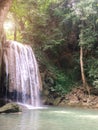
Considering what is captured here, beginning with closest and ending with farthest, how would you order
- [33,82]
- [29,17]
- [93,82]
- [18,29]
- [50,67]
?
[33,82]
[93,82]
[50,67]
[29,17]
[18,29]

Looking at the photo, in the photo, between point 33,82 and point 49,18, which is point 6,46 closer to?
point 33,82

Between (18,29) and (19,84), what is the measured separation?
33.1 feet

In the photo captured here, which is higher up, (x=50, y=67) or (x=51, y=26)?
(x=51, y=26)

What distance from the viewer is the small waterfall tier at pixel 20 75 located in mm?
19170

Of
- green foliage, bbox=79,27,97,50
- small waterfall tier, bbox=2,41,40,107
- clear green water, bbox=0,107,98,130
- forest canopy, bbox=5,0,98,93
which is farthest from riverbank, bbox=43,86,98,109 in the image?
clear green water, bbox=0,107,98,130

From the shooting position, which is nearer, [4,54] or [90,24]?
[4,54]

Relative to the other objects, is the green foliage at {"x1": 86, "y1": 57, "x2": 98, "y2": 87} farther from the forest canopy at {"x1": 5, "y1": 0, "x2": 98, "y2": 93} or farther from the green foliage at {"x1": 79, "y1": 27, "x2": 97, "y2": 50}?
the green foliage at {"x1": 79, "y1": 27, "x2": 97, "y2": 50}

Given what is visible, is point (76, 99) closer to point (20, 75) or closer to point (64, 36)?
point (20, 75)

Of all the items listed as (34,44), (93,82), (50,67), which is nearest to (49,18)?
(34,44)

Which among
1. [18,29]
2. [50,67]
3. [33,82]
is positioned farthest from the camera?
[18,29]

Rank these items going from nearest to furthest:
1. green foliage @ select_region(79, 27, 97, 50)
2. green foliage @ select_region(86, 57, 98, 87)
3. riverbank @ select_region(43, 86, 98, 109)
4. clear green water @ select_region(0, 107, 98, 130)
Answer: clear green water @ select_region(0, 107, 98, 130) < riverbank @ select_region(43, 86, 98, 109) < green foliage @ select_region(86, 57, 98, 87) < green foliage @ select_region(79, 27, 97, 50)

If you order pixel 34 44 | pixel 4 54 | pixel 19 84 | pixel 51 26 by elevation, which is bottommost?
pixel 19 84

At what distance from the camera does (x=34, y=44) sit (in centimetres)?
2641

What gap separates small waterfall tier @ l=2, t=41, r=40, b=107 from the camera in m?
19.2
